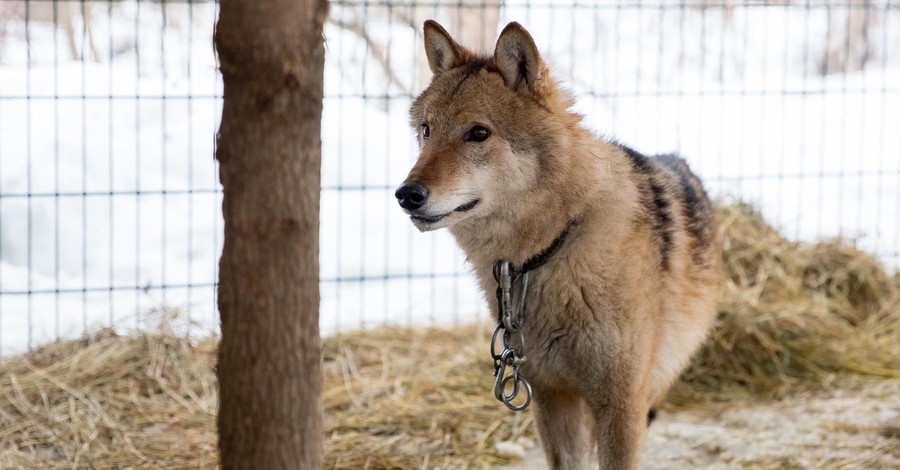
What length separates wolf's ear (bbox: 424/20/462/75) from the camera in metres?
3.50

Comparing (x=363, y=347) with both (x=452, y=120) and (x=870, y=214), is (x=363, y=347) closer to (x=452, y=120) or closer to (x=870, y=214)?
(x=452, y=120)

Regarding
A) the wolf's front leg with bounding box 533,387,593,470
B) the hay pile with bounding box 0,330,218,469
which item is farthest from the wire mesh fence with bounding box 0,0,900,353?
the wolf's front leg with bounding box 533,387,593,470

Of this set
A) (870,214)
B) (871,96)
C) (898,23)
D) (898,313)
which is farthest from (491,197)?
(898,23)

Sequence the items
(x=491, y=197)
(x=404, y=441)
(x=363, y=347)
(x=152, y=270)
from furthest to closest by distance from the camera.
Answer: (x=152, y=270)
(x=363, y=347)
(x=404, y=441)
(x=491, y=197)

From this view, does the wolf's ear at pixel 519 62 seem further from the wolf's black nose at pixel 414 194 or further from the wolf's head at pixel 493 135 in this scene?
the wolf's black nose at pixel 414 194

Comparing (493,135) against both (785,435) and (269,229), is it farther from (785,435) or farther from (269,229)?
(785,435)

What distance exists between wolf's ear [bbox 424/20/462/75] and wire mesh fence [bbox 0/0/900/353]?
1.62 m

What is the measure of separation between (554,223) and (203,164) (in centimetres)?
524

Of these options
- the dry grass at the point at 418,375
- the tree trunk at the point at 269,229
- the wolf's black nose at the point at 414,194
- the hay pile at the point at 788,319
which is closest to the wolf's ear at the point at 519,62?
the wolf's black nose at the point at 414,194

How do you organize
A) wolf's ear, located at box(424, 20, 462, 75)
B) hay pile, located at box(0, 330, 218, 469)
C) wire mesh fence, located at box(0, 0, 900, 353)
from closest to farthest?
wolf's ear, located at box(424, 20, 462, 75) → hay pile, located at box(0, 330, 218, 469) → wire mesh fence, located at box(0, 0, 900, 353)

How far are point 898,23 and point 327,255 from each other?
1069 centimetres

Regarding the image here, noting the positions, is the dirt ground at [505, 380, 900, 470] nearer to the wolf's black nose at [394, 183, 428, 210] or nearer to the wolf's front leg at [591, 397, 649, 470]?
the wolf's front leg at [591, 397, 649, 470]

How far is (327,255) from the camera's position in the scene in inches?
298

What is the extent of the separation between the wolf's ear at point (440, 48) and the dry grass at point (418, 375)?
68.6 inches
